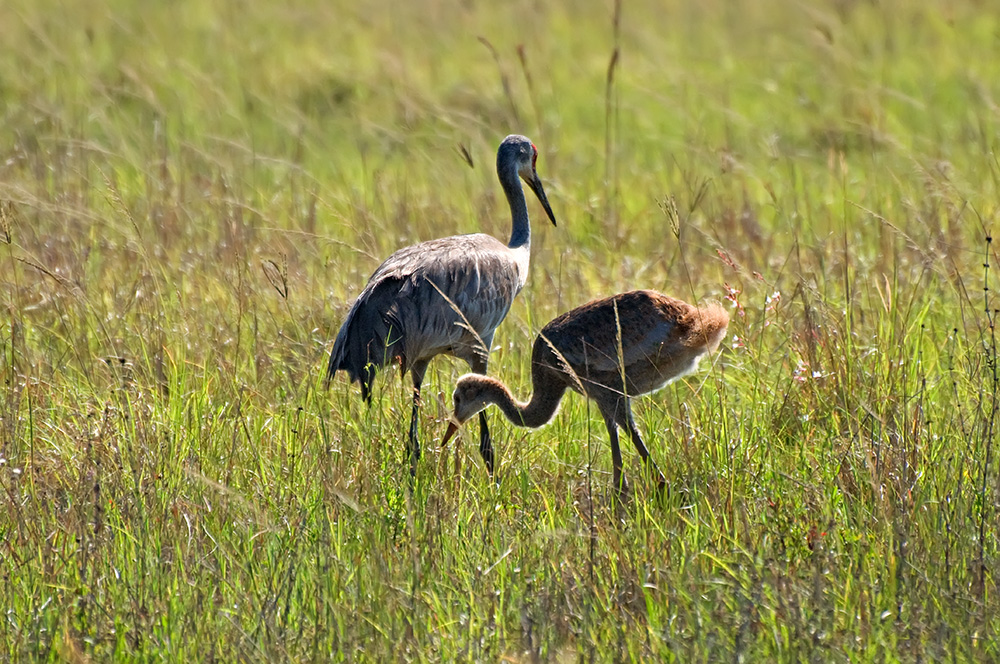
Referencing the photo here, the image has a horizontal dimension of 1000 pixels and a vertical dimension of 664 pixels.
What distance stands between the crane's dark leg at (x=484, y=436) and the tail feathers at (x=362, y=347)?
433mm

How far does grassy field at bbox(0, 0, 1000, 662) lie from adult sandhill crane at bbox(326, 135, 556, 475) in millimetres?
136

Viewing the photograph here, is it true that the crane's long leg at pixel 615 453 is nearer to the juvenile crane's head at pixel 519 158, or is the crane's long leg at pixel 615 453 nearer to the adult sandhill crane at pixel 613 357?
the adult sandhill crane at pixel 613 357

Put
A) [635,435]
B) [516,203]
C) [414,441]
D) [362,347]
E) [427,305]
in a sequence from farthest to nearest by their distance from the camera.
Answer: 1. [516,203]
2. [427,305]
3. [362,347]
4. [635,435]
5. [414,441]

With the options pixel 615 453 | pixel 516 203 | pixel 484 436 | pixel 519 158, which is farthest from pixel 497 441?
pixel 519 158

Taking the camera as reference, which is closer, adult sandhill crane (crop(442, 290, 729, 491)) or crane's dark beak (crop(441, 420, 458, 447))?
crane's dark beak (crop(441, 420, 458, 447))

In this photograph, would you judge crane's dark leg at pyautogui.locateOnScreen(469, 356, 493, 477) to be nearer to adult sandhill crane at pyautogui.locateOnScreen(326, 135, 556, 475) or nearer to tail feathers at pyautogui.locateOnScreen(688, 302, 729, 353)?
adult sandhill crane at pyautogui.locateOnScreen(326, 135, 556, 475)

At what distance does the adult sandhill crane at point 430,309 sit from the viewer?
15.9 ft

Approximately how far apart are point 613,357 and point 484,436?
0.58 metres

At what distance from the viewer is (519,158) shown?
19.8ft

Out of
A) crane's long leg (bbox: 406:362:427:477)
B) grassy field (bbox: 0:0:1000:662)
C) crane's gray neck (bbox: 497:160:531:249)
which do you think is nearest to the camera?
grassy field (bbox: 0:0:1000:662)

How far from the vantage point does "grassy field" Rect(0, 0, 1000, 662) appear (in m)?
3.13

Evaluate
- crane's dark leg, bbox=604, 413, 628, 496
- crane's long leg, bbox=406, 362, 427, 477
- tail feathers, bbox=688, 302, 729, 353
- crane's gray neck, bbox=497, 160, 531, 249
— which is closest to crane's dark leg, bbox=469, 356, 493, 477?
crane's long leg, bbox=406, 362, 427, 477

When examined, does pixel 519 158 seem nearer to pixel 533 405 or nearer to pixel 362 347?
pixel 362 347

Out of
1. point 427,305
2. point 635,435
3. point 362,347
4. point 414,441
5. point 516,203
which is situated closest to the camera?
point 414,441
